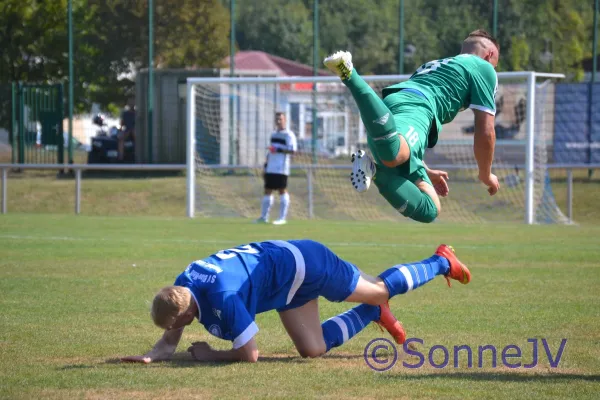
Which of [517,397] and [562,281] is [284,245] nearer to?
[517,397]

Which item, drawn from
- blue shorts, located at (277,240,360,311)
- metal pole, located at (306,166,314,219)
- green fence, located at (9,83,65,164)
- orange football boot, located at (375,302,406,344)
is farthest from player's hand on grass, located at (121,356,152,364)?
green fence, located at (9,83,65,164)

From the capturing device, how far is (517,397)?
528 cm

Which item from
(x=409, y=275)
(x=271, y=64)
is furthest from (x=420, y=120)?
(x=271, y=64)

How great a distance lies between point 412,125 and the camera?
6688 millimetres

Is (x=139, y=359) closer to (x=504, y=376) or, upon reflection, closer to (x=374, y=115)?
(x=374, y=115)

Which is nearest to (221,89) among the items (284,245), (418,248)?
(418,248)

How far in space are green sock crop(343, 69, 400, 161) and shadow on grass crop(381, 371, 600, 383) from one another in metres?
1.53

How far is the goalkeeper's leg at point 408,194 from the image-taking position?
6.65 m

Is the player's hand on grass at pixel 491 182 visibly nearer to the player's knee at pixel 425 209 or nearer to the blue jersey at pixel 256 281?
the player's knee at pixel 425 209

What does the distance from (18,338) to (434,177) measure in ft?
11.0

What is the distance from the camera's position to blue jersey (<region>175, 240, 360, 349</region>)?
594cm

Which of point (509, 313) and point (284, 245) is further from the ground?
point (284, 245)

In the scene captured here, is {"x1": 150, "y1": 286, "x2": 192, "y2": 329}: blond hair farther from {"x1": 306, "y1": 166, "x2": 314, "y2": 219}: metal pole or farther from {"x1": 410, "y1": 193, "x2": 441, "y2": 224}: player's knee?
{"x1": 306, "y1": 166, "x2": 314, "y2": 219}: metal pole

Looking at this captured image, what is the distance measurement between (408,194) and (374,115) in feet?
2.24
